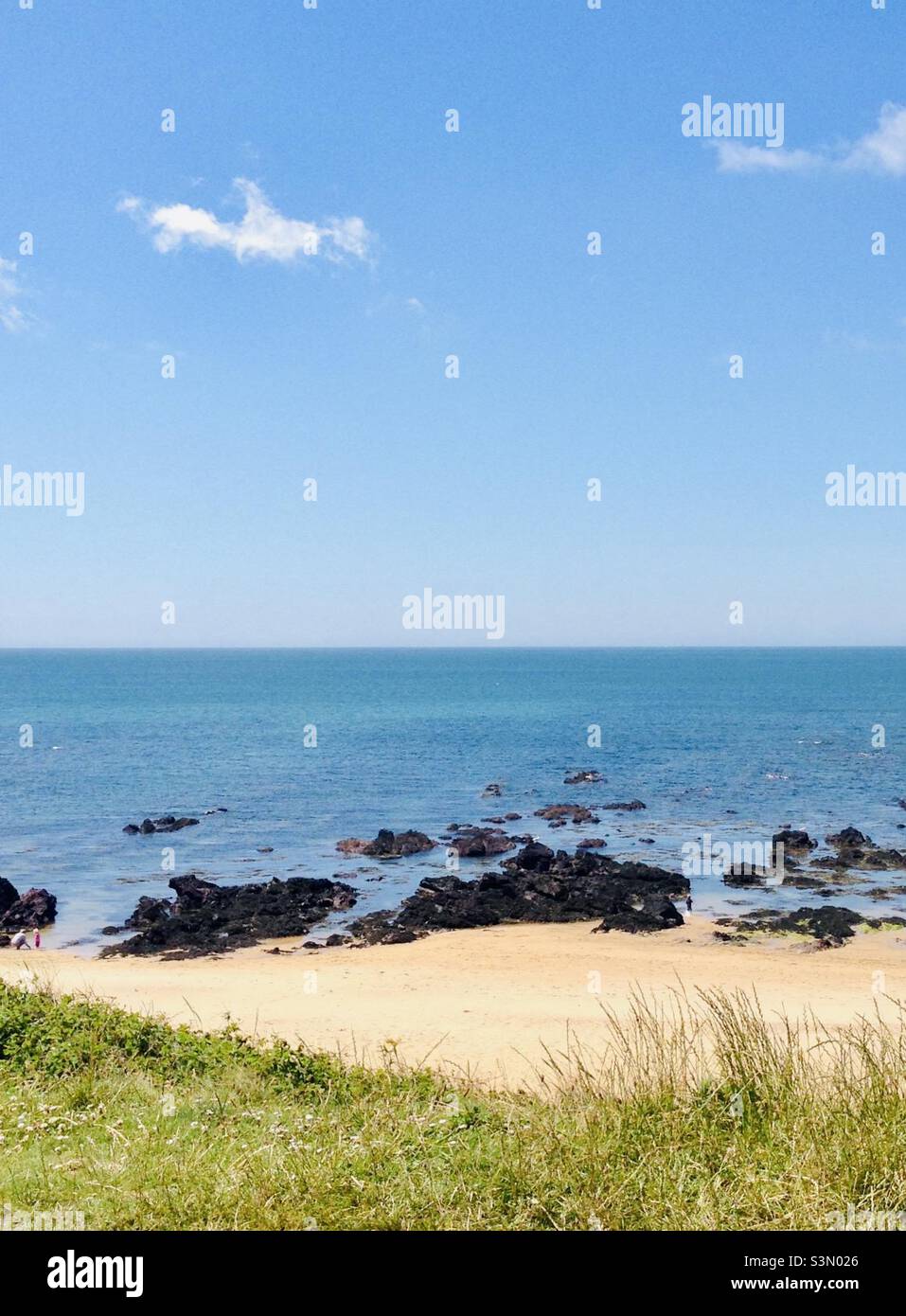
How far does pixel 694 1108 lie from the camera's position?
6.96m

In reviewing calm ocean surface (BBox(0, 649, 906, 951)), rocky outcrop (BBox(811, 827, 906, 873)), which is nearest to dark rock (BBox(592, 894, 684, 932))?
calm ocean surface (BBox(0, 649, 906, 951))

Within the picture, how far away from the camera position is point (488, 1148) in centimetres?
662

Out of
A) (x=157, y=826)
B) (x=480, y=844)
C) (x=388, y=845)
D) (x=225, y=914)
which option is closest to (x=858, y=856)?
(x=480, y=844)

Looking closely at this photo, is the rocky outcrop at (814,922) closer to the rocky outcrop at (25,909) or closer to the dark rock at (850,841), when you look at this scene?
the dark rock at (850,841)

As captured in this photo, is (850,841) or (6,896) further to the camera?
(850,841)

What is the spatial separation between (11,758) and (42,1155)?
2982 inches

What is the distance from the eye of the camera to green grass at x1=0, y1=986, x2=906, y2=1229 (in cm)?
555

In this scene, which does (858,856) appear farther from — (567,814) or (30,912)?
(30,912)

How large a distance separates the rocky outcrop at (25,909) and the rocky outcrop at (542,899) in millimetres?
10945

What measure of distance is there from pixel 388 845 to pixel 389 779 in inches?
871

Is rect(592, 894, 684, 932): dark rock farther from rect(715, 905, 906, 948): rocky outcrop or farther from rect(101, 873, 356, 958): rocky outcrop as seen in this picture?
rect(101, 873, 356, 958): rocky outcrop

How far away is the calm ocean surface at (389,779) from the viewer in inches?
1601

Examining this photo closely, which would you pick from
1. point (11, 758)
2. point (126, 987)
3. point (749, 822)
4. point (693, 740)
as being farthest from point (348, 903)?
point (693, 740)
